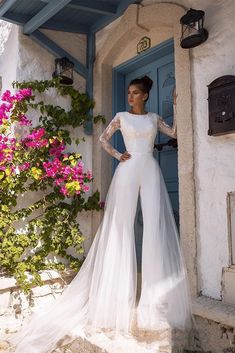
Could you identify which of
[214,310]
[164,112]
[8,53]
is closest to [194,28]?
[164,112]

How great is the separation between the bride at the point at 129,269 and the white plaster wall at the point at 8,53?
5.50 feet

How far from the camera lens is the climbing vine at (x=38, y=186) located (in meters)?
3.96

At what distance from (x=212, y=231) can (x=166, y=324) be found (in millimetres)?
855

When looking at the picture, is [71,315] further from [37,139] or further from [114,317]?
[37,139]

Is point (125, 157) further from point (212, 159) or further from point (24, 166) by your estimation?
point (24, 166)

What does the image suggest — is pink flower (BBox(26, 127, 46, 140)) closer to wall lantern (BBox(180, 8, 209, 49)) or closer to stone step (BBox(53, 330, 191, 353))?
wall lantern (BBox(180, 8, 209, 49))

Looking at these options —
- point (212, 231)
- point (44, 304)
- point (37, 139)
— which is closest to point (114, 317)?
point (212, 231)

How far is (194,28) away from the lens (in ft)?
10.4

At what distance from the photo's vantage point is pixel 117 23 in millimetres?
4457

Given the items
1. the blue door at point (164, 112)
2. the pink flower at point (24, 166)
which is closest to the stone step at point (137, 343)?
the blue door at point (164, 112)

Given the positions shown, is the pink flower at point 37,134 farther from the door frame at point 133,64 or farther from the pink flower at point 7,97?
the door frame at point 133,64

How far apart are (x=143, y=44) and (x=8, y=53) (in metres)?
1.77

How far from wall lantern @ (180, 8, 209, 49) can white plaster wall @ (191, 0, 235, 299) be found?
9 cm

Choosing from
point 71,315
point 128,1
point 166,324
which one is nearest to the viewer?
point 166,324
